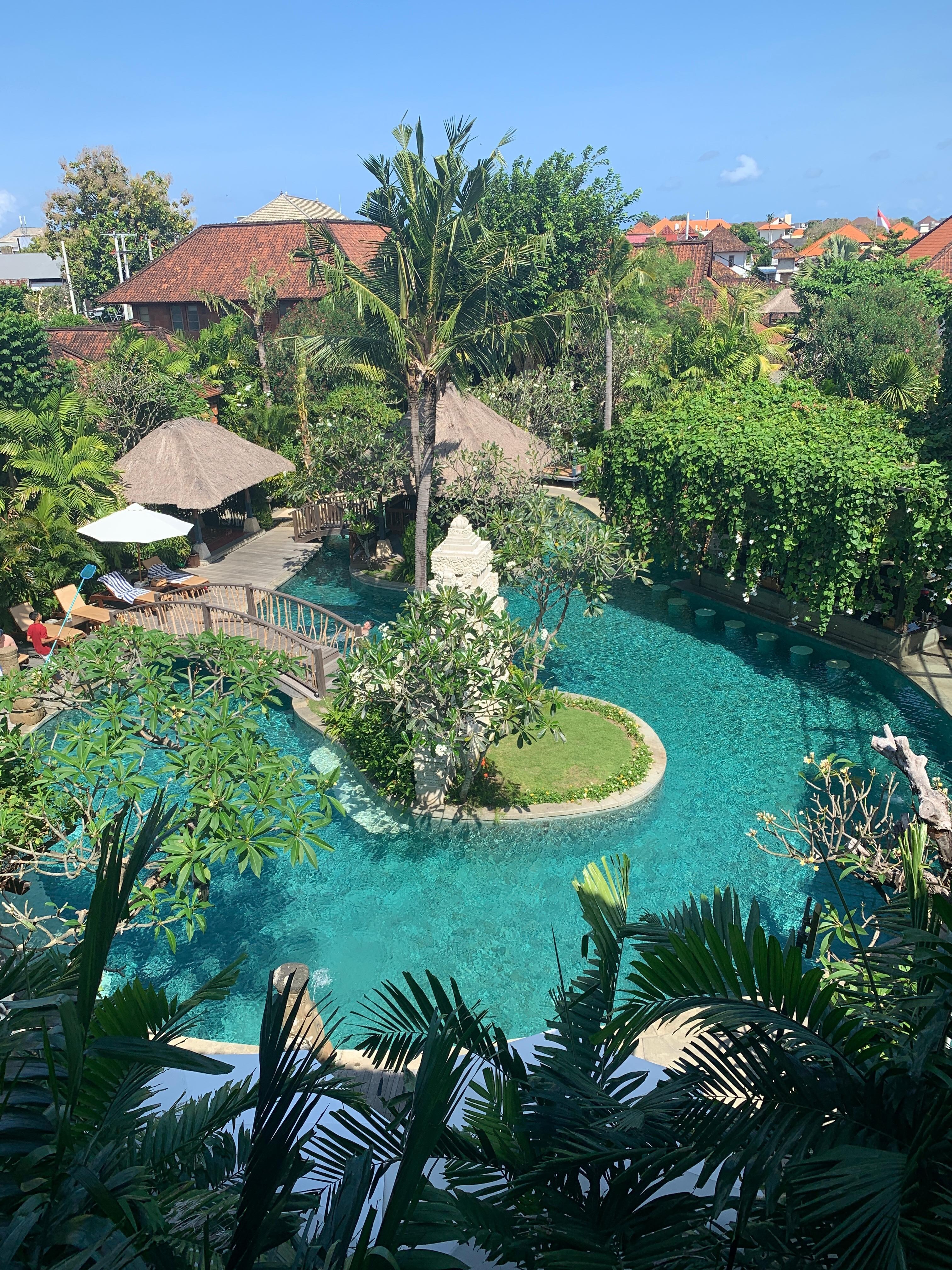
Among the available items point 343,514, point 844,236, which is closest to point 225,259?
point 343,514

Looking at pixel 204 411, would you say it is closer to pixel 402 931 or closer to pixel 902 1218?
pixel 402 931

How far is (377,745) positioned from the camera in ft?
42.5

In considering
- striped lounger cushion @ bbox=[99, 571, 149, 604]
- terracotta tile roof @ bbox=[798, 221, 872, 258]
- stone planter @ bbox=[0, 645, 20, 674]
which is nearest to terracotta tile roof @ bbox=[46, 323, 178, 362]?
striped lounger cushion @ bbox=[99, 571, 149, 604]

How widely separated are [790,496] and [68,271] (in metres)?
57.1

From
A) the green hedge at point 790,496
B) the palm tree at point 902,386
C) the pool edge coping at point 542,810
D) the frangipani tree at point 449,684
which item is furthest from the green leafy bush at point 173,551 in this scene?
the palm tree at point 902,386

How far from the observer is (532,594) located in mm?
18562

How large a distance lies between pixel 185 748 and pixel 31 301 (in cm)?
5717

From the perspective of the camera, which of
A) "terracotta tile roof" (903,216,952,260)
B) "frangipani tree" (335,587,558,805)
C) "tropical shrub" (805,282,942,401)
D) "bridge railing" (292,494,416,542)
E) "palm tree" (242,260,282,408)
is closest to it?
"frangipani tree" (335,587,558,805)

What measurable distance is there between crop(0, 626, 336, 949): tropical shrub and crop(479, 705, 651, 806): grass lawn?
380 centimetres

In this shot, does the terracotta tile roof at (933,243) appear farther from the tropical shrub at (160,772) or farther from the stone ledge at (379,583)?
the tropical shrub at (160,772)

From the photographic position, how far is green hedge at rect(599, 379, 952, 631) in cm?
1485

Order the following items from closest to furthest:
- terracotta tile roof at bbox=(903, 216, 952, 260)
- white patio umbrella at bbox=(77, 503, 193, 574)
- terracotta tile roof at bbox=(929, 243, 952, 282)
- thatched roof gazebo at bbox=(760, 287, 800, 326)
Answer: white patio umbrella at bbox=(77, 503, 193, 574)
terracotta tile roof at bbox=(929, 243, 952, 282)
terracotta tile roof at bbox=(903, 216, 952, 260)
thatched roof gazebo at bbox=(760, 287, 800, 326)

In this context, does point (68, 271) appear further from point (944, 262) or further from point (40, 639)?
point (40, 639)

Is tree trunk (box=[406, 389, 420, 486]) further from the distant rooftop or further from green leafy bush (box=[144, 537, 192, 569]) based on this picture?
the distant rooftop
